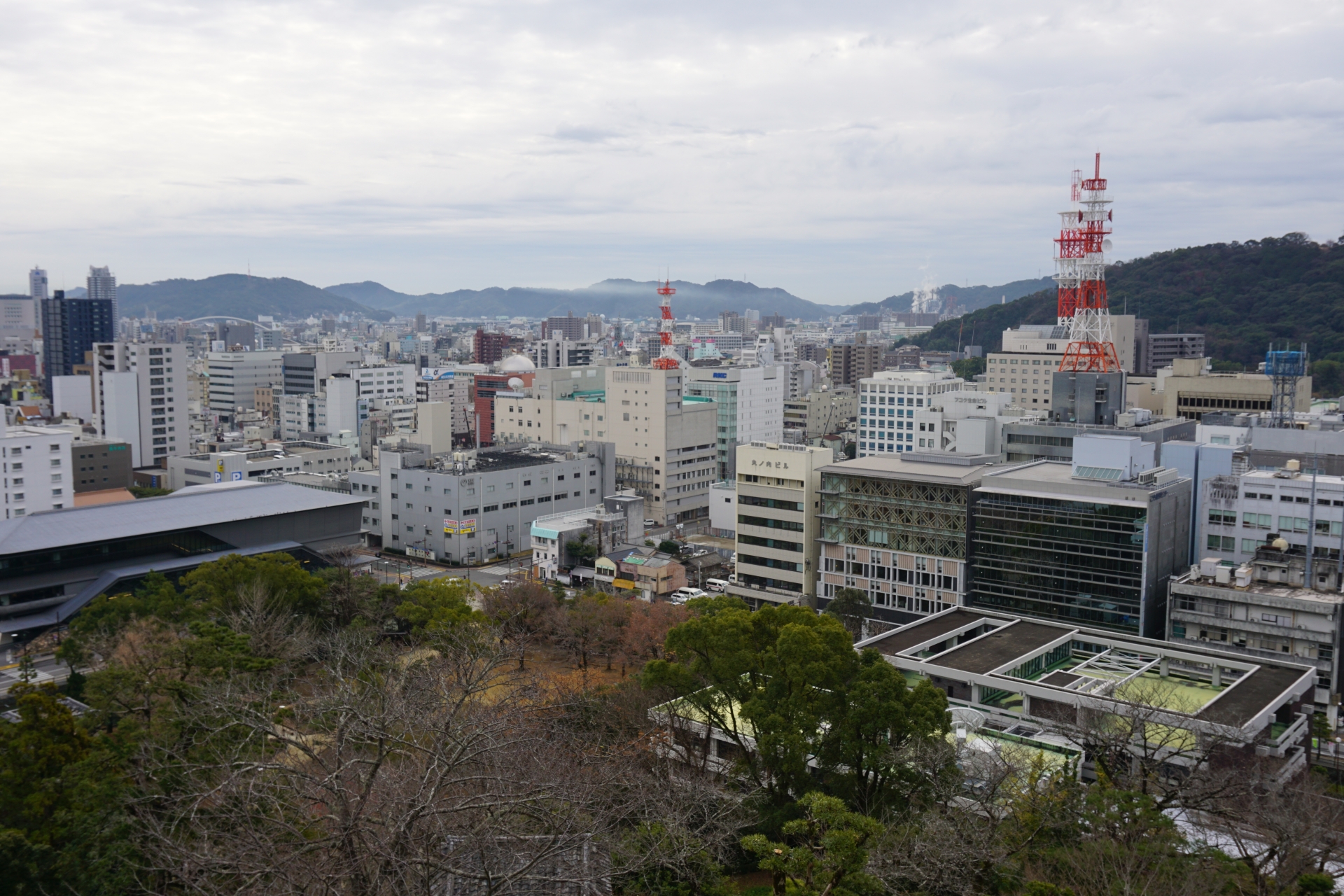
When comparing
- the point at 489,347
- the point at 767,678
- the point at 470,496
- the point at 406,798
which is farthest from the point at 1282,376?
the point at 489,347

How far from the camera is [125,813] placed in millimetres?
10336

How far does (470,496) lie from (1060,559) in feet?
53.5

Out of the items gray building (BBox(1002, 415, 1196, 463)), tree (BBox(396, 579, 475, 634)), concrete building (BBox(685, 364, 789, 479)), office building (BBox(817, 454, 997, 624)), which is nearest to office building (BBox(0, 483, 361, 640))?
tree (BBox(396, 579, 475, 634))

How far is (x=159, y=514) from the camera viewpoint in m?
23.8

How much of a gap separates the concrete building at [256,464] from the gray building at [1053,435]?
23.1m

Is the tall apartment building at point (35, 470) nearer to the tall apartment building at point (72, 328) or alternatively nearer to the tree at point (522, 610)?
the tree at point (522, 610)

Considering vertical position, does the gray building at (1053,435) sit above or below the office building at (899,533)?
above

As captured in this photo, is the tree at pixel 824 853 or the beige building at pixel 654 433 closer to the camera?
the tree at pixel 824 853

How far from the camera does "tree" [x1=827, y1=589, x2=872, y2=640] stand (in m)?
20.4

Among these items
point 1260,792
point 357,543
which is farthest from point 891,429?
point 1260,792

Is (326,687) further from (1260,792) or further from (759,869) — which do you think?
(1260,792)

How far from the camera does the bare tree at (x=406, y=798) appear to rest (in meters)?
6.64

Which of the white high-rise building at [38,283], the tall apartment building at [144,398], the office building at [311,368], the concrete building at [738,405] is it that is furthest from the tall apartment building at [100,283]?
the concrete building at [738,405]

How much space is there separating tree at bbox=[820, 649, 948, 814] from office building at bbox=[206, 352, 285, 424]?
56.5m
